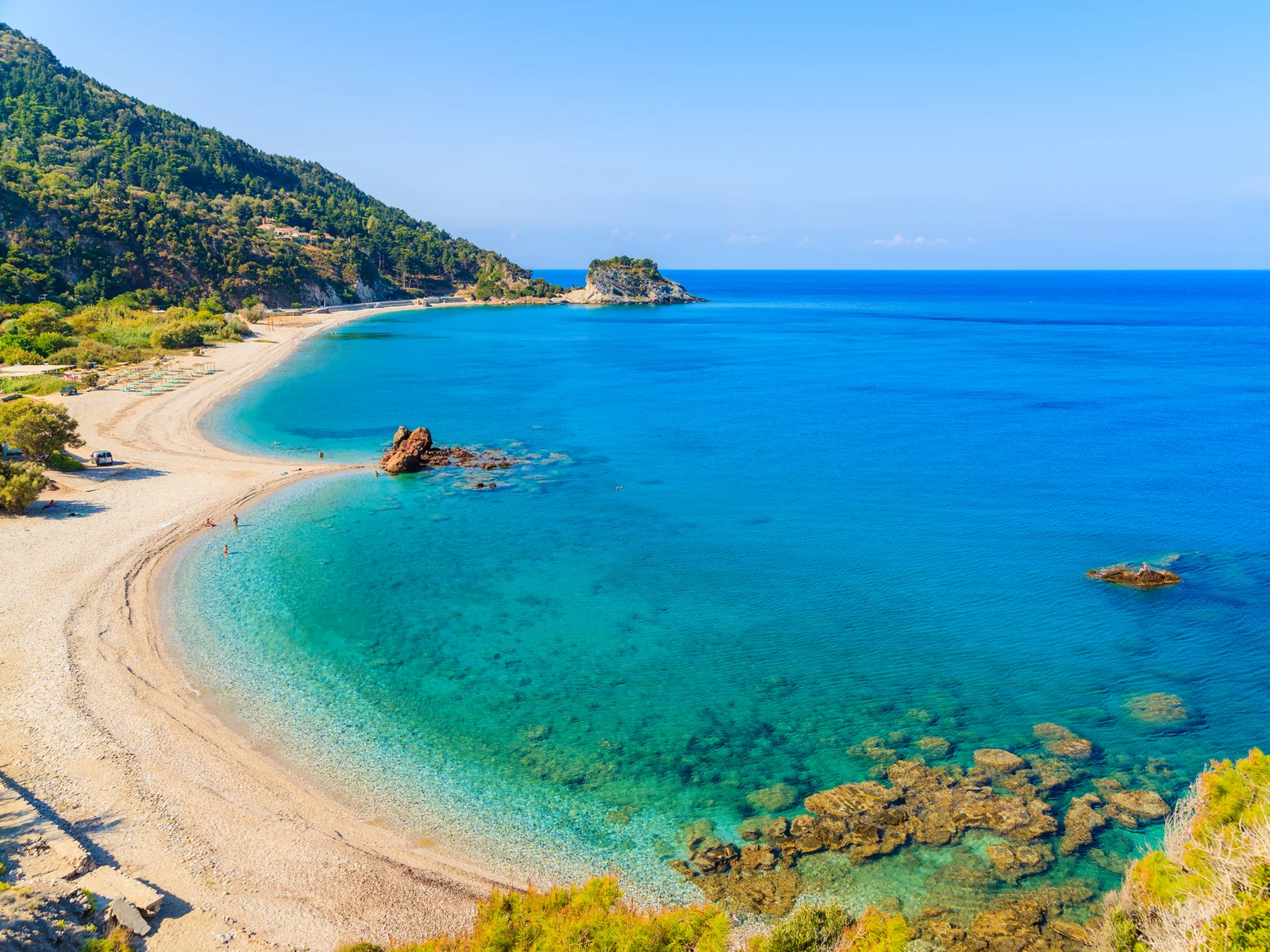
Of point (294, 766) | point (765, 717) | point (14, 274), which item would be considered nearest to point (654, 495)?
point (765, 717)

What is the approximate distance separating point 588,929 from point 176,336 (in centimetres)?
11437

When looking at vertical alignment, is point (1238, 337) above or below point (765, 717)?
above

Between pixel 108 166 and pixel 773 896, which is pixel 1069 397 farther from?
pixel 108 166

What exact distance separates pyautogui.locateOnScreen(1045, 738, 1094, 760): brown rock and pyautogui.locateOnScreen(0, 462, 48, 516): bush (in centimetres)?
5253

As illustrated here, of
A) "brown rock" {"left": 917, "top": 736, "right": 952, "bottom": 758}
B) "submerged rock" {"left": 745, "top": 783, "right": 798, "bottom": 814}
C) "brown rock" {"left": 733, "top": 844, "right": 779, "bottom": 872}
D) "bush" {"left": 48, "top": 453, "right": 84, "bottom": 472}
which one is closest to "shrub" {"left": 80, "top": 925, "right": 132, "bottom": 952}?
"brown rock" {"left": 733, "top": 844, "right": 779, "bottom": 872}

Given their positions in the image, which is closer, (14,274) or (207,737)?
(207,737)

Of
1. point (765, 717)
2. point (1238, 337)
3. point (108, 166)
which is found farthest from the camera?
point (108, 166)

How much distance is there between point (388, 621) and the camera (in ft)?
113

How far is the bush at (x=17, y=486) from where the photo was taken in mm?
42219

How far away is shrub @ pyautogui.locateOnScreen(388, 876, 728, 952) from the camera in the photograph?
14023 millimetres

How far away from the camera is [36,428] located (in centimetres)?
4881

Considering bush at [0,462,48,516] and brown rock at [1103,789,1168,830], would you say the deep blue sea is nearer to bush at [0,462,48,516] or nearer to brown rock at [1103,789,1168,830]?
brown rock at [1103,789,1168,830]

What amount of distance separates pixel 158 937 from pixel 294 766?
724 cm

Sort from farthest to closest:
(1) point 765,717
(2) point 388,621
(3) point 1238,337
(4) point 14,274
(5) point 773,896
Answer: (3) point 1238,337
(4) point 14,274
(2) point 388,621
(1) point 765,717
(5) point 773,896
